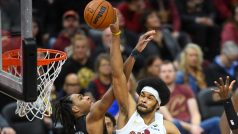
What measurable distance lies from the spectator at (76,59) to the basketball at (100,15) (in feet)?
10.5

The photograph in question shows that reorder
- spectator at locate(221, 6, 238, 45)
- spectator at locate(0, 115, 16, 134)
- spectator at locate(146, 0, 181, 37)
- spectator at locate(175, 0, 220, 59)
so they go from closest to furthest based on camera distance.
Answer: spectator at locate(0, 115, 16, 134)
spectator at locate(221, 6, 238, 45)
spectator at locate(146, 0, 181, 37)
spectator at locate(175, 0, 220, 59)

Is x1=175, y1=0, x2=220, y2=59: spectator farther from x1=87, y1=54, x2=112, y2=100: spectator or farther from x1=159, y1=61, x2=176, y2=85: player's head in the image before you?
x1=87, y1=54, x2=112, y2=100: spectator

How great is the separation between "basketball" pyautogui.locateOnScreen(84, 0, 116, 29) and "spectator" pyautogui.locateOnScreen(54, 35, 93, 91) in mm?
3209

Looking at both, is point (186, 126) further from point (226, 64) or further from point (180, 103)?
point (226, 64)

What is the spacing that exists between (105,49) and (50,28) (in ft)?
5.27

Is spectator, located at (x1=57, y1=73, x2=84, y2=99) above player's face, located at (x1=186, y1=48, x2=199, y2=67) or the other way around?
the other way around

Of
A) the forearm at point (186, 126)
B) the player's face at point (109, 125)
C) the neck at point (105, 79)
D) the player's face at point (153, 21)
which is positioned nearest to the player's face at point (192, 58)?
the player's face at point (153, 21)

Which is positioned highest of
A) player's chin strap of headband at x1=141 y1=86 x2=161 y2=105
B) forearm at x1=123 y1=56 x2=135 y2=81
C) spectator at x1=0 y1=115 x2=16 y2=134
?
forearm at x1=123 y1=56 x2=135 y2=81

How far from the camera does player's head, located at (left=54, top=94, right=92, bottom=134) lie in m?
6.46

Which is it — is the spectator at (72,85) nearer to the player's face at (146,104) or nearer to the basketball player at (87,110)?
the basketball player at (87,110)

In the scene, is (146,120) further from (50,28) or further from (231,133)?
(50,28)

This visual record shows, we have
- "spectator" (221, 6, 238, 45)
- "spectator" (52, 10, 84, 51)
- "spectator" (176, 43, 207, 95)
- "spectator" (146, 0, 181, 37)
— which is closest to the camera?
"spectator" (176, 43, 207, 95)

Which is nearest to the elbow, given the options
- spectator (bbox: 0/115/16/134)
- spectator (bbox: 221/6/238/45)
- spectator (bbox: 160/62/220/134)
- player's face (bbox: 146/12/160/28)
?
spectator (bbox: 0/115/16/134)

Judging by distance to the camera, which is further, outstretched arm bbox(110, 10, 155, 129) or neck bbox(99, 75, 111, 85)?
A: neck bbox(99, 75, 111, 85)
